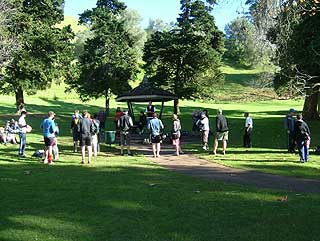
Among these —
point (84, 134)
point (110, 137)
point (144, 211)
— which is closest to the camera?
point (144, 211)

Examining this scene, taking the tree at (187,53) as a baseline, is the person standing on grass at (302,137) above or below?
below

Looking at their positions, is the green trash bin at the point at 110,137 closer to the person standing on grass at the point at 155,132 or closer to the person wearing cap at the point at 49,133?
the person standing on grass at the point at 155,132

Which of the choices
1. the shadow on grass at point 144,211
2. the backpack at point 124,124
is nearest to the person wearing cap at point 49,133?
the shadow on grass at point 144,211


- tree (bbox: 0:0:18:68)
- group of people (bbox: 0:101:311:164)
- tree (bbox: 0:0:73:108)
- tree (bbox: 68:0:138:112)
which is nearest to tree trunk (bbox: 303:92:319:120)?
tree (bbox: 68:0:138:112)

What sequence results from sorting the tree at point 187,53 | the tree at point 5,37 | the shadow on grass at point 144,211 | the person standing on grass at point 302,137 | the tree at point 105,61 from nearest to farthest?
the shadow on grass at point 144,211, the person standing on grass at point 302,137, the tree at point 5,37, the tree at point 187,53, the tree at point 105,61

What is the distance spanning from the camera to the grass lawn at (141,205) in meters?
7.52

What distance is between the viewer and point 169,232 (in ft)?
24.8

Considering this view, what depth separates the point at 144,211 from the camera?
8977mm

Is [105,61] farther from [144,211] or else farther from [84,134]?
[144,211]

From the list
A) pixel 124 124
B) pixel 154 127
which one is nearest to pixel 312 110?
pixel 154 127

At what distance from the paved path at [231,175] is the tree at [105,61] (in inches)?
1167

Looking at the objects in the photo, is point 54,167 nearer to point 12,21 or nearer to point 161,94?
point 161,94

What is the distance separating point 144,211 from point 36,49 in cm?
3635

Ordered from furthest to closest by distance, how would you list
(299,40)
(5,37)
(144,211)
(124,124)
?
(5,37), (299,40), (124,124), (144,211)
